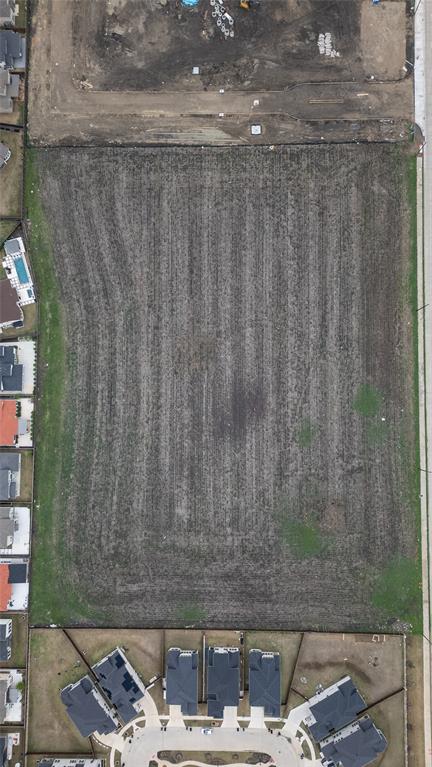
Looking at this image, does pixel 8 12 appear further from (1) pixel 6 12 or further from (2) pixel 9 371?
(2) pixel 9 371

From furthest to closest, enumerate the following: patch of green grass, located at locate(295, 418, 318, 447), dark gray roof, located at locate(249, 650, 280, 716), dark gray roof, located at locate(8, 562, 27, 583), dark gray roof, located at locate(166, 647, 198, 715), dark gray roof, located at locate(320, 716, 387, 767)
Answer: patch of green grass, located at locate(295, 418, 318, 447)
dark gray roof, located at locate(8, 562, 27, 583)
dark gray roof, located at locate(166, 647, 198, 715)
dark gray roof, located at locate(249, 650, 280, 716)
dark gray roof, located at locate(320, 716, 387, 767)

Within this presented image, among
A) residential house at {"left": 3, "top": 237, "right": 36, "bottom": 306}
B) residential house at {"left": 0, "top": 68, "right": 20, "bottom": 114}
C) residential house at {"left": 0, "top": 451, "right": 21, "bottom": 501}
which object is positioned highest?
residential house at {"left": 0, "top": 68, "right": 20, "bottom": 114}

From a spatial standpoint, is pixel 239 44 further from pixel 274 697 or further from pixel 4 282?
pixel 274 697

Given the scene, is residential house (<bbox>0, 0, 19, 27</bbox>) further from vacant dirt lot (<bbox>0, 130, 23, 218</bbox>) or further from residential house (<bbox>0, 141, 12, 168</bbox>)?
residential house (<bbox>0, 141, 12, 168</bbox>)

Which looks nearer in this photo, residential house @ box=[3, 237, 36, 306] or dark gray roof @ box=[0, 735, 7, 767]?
dark gray roof @ box=[0, 735, 7, 767]

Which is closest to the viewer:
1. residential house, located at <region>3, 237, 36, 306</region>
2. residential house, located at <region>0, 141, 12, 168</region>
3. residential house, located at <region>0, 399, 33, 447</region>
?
residential house, located at <region>0, 399, 33, 447</region>

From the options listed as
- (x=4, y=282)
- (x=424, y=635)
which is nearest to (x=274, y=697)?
(x=424, y=635)

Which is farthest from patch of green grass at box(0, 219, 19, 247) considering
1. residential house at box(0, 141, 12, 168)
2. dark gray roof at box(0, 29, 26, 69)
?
dark gray roof at box(0, 29, 26, 69)
